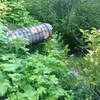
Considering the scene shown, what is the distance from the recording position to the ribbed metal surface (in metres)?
3.87

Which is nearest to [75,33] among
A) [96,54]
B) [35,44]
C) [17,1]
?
[35,44]

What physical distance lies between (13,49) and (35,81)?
35.2 inches

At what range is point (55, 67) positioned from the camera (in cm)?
294

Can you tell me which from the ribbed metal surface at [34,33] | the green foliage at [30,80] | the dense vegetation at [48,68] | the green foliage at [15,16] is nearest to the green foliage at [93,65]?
the dense vegetation at [48,68]

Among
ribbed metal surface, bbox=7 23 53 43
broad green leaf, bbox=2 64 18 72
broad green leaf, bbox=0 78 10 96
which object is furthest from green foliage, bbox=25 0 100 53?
broad green leaf, bbox=0 78 10 96

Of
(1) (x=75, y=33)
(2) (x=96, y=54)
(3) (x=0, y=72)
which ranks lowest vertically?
(1) (x=75, y=33)

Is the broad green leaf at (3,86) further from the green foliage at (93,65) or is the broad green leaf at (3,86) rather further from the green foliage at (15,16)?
the green foliage at (15,16)

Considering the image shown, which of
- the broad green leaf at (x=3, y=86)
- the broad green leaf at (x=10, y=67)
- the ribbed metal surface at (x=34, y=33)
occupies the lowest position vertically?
the ribbed metal surface at (x=34, y=33)

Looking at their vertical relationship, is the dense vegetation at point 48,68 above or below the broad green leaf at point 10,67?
below

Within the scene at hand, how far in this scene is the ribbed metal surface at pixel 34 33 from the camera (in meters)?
3.87

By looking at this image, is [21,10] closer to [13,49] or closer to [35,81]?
[13,49]

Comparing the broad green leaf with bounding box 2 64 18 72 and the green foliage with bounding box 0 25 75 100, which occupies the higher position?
the broad green leaf with bounding box 2 64 18 72

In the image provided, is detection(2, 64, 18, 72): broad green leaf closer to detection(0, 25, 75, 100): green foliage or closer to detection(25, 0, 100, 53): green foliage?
detection(0, 25, 75, 100): green foliage

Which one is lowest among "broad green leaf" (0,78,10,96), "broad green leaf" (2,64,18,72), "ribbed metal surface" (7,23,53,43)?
"ribbed metal surface" (7,23,53,43)
